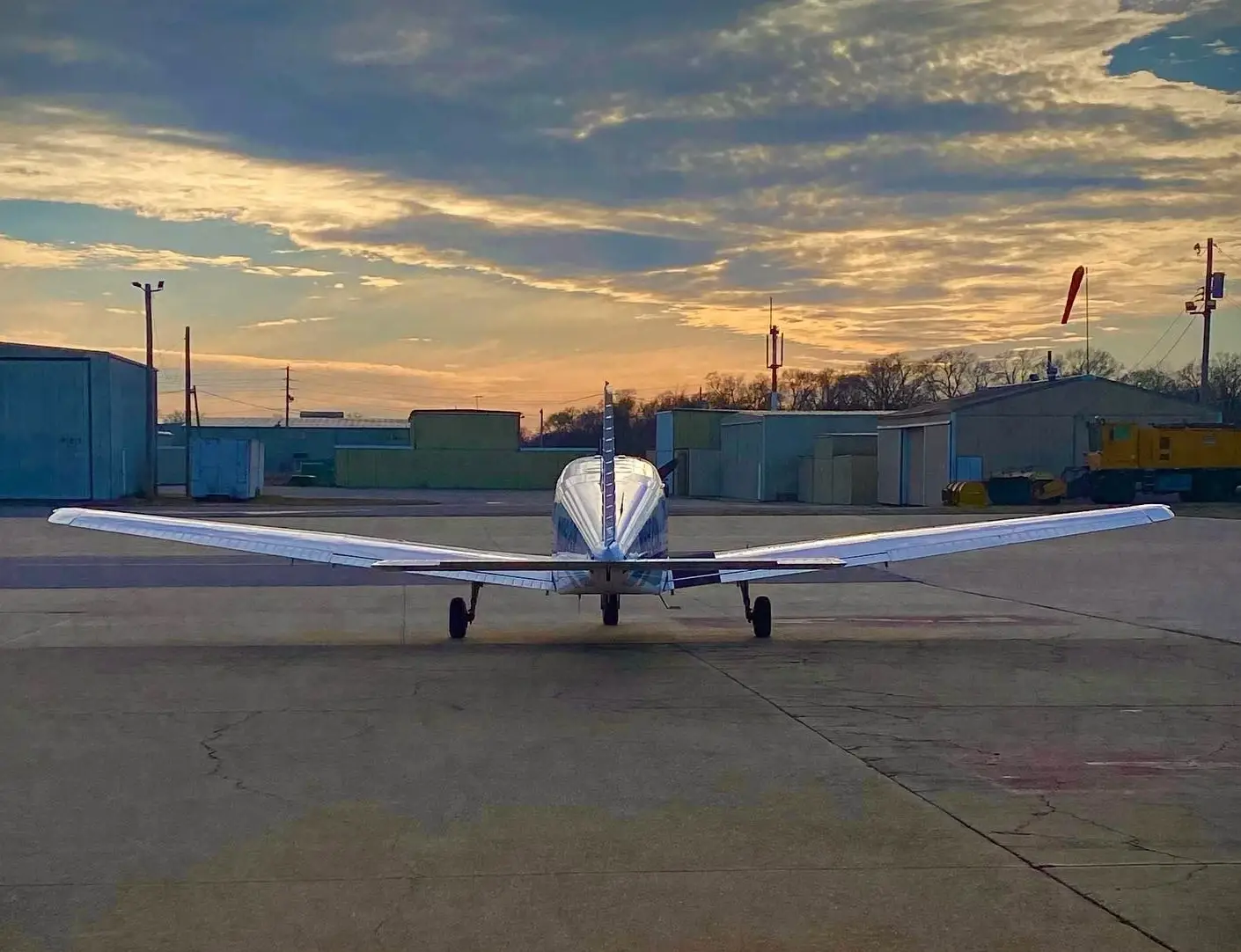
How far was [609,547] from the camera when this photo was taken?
13.7 metres

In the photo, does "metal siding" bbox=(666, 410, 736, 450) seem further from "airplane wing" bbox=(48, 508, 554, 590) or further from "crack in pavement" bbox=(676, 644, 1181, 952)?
"crack in pavement" bbox=(676, 644, 1181, 952)

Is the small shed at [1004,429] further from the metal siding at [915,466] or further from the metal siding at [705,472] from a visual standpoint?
the metal siding at [705,472]

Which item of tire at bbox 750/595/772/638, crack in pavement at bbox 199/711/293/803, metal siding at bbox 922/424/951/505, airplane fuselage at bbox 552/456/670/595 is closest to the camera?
crack in pavement at bbox 199/711/293/803

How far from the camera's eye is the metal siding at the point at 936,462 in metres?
56.7

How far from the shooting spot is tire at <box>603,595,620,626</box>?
16.5 meters

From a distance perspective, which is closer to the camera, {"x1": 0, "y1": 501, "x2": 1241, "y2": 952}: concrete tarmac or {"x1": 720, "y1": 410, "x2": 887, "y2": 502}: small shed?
{"x1": 0, "y1": 501, "x2": 1241, "y2": 952}: concrete tarmac

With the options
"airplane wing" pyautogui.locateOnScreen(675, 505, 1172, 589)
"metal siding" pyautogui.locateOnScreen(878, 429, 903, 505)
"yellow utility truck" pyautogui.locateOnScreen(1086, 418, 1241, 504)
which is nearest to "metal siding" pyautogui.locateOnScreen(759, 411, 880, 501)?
"metal siding" pyautogui.locateOnScreen(878, 429, 903, 505)

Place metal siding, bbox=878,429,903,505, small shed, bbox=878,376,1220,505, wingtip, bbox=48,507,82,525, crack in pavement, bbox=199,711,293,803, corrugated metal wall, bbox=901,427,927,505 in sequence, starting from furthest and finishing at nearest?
1. metal siding, bbox=878,429,903,505
2. corrugated metal wall, bbox=901,427,927,505
3. small shed, bbox=878,376,1220,505
4. wingtip, bbox=48,507,82,525
5. crack in pavement, bbox=199,711,293,803

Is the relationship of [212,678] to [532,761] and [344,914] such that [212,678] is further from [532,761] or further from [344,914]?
[344,914]

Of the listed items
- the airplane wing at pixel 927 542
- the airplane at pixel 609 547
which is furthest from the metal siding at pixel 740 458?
the airplane at pixel 609 547

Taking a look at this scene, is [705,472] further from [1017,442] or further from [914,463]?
[1017,442]

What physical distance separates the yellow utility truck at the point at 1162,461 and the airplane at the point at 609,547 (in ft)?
121

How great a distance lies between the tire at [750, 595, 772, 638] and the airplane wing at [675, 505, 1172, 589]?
43 centimetres

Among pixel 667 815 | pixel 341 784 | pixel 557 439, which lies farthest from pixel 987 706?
pixel 557 439
